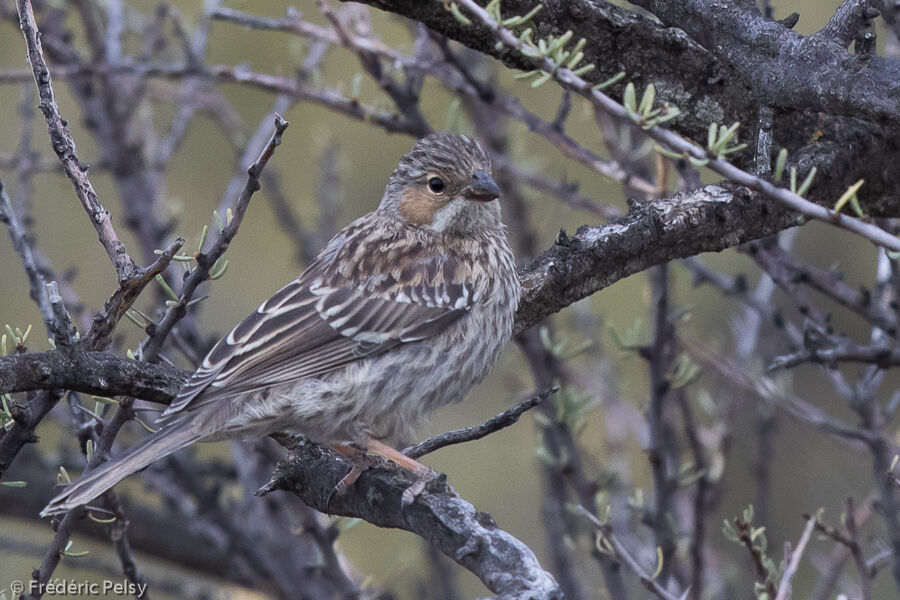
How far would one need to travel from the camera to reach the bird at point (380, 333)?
3445mm

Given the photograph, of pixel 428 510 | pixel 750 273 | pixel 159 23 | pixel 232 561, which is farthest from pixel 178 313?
pixel 750 273

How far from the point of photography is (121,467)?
2.96m

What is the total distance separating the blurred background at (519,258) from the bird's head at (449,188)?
40.0 inches

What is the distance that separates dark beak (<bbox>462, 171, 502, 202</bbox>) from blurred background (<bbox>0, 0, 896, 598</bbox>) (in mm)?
1105

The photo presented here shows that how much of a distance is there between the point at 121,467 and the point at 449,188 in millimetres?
1813

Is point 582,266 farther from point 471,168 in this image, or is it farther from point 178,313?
point 178,313

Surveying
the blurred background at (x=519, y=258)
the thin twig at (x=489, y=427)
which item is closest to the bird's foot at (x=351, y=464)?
the thin twig at (x=489, y=427)

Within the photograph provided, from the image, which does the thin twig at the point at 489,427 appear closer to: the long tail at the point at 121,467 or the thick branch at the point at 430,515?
the thick branch at the point at 430,515

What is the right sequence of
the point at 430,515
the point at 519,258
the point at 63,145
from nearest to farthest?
the point at 63,145, the point at 430,515, the point at 519,258

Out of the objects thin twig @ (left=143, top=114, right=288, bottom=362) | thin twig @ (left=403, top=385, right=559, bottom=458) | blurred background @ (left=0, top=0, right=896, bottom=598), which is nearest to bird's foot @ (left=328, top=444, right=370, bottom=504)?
thin twig @ (left=403, top=385, right=559, bottom=458)

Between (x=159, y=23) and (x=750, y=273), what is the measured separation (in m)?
4.21

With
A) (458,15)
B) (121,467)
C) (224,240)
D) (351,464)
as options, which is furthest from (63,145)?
(351,464)

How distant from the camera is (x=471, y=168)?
4090 millimetres

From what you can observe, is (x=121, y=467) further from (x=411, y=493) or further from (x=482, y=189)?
(x=482, y=189)
